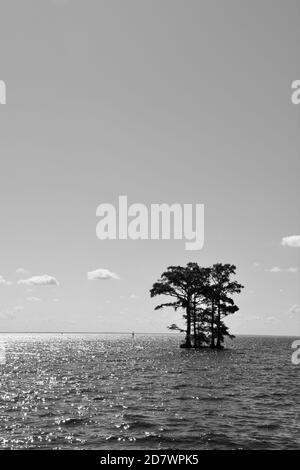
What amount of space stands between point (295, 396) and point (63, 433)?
1756 centimetres

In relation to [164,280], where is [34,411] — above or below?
below

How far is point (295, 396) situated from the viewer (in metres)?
30.0

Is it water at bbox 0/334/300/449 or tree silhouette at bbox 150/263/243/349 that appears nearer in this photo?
water at bbox 0/334/300/449

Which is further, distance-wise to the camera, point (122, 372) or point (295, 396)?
point (122, 372)

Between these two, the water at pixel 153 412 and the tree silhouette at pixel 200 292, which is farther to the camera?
the tree silhouette at pixel 200 292

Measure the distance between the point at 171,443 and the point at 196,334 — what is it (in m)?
52.1

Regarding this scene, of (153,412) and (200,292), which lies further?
(200,292)
